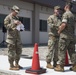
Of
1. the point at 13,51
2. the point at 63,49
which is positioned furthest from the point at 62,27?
the point at 13,51

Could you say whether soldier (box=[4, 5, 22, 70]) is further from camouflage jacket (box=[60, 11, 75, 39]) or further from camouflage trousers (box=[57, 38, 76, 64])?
camouflage jacket (box=[60, 11, 75, 39])

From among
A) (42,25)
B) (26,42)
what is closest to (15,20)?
(26,42)

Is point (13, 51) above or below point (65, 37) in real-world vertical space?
below

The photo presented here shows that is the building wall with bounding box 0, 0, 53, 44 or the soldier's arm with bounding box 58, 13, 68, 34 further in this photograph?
the building wall with bounding box 0, 0, 53, 44

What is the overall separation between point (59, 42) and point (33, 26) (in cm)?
1972

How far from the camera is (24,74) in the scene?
742 centimetres

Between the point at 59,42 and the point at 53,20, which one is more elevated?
the point at 53,20

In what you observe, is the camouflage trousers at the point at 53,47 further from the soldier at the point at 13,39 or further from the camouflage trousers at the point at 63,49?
the soldier at the point at 13,39

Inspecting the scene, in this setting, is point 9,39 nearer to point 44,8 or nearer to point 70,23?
point 70,23

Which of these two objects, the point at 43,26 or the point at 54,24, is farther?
the point at 43,26

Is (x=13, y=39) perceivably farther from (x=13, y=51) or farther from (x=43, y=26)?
(x=43, y=26)

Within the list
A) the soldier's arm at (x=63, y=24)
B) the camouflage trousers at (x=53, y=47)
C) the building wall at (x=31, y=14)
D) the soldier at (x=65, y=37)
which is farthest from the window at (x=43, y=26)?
the soldier's arm at (x=63, y=24)

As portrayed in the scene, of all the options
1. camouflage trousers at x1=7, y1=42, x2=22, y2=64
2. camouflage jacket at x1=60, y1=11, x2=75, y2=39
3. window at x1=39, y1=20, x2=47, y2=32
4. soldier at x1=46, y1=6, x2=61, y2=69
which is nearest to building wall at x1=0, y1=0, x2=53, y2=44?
window at x1=39, y1=20, x2=47, y2=32

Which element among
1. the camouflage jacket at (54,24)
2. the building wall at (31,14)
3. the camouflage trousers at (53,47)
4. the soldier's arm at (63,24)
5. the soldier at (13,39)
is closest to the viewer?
the soldier's arm at (63,24)
